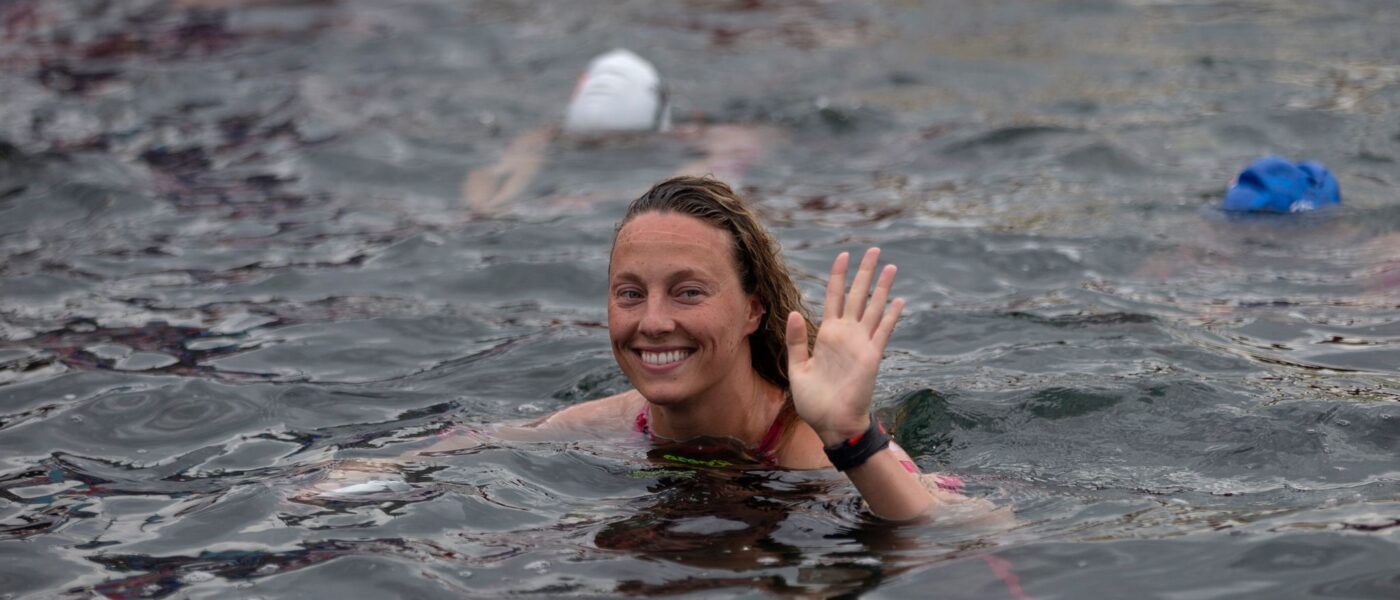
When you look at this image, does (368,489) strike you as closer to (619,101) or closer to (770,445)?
(770,445)

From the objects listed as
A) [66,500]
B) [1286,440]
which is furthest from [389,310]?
[1286,440]

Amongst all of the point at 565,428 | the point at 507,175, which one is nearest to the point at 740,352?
the point at 565,428

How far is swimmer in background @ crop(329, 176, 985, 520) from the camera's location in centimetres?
481

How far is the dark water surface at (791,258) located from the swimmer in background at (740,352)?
6.4 inches

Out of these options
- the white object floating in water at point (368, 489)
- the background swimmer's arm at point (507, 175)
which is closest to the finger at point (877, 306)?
the white object floating in water at point (368, 489)

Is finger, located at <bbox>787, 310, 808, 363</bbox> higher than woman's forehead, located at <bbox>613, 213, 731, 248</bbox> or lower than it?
lower

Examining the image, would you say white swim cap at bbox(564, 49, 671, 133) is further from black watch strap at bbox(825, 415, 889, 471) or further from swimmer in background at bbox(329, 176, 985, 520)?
black watch strap at bbox(825, 415, 889, 471)

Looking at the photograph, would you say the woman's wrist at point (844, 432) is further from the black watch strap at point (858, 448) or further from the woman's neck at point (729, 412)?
the woman's neck at point (729, 412)

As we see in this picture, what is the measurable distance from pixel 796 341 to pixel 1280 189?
240 inches

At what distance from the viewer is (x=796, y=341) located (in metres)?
4.92

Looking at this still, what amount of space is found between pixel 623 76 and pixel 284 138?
10.1 feet

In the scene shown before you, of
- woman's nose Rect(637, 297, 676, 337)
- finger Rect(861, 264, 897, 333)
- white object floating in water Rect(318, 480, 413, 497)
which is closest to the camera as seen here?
finger Rect(861, 264, 897, 333)

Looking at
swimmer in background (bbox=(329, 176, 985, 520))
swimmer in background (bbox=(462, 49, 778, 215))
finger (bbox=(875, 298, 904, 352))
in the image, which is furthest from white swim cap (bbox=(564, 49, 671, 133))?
finger (bbox=(875, 298, 904, 352))

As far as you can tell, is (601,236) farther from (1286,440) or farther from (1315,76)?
(1315,76)
